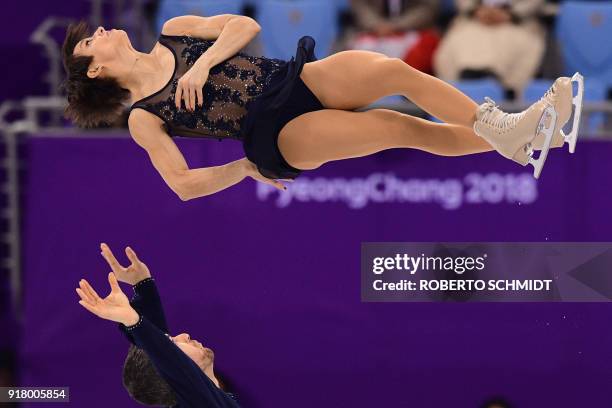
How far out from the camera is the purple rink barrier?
21.4ft

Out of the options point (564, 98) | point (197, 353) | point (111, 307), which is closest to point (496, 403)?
point (197, 353)

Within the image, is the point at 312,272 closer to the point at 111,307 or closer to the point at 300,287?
the point at 300,287

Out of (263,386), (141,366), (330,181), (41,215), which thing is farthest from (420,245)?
(41,215)

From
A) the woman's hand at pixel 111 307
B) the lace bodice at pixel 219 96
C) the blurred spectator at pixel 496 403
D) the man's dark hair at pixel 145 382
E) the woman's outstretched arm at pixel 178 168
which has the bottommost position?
the blurred spectator at pixel 496 403

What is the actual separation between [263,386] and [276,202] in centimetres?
98

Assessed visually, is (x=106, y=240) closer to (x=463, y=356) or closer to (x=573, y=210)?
(x=463, y=356)

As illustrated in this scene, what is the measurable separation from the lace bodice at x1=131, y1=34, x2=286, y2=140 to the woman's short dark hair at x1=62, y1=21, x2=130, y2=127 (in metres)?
0.17

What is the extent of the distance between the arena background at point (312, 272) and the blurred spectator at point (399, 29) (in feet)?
3.64

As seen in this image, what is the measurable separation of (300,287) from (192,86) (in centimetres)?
191

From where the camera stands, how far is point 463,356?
655 cm

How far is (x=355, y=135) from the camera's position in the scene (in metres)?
4.96

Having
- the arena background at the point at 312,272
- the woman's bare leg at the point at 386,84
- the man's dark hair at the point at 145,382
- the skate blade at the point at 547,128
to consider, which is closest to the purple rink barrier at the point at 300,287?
the arena background at the point at 312,272

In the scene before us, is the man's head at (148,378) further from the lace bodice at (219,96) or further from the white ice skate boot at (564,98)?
the white ice skate boot at (564,98)

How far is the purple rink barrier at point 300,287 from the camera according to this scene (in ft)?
21.4
